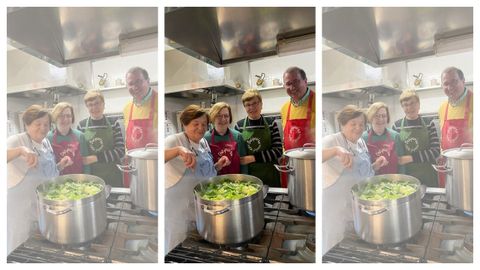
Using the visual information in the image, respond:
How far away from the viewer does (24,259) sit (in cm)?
236

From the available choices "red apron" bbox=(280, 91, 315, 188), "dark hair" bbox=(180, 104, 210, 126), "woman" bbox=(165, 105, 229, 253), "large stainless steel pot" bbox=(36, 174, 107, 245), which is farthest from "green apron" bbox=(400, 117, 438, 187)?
"large stainless steel pot" bbox=(36, 174, 107, 245)

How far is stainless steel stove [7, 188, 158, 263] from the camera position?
232cm

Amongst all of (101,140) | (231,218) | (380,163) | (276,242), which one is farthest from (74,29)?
(380,163)

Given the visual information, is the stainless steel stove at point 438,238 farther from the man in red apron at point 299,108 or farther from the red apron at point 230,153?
the red apron at point 230,153

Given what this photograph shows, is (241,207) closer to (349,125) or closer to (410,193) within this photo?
(349,125)

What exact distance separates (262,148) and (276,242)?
1.68 feet

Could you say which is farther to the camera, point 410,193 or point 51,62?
point 51,62

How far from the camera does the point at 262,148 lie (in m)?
2.30

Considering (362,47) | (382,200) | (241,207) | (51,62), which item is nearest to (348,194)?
(382,200)

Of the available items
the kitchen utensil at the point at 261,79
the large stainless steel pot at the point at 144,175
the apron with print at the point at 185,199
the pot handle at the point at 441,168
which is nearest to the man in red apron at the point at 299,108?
the kitchen utensil at the point at 261,79

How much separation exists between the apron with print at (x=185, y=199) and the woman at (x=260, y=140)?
235mm

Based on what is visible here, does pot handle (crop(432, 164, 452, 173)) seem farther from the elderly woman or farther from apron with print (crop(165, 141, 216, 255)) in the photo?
apron with print (crop(165, 141, 216, 255))

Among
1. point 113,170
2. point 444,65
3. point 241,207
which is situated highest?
point 444,65
